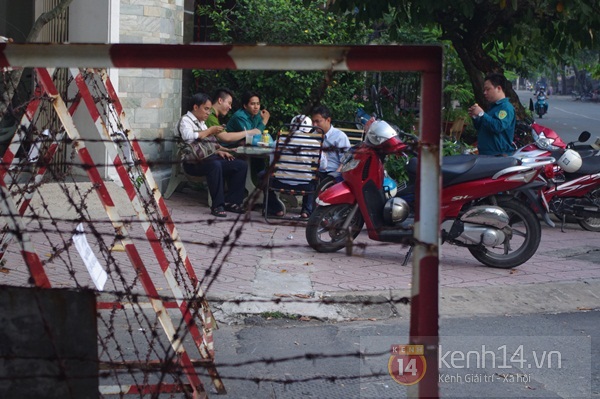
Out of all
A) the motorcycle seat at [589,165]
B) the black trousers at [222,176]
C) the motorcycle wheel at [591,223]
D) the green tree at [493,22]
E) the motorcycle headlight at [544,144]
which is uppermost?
the green tree at [493,22]

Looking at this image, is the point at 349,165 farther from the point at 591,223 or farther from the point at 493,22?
the point at 493,22

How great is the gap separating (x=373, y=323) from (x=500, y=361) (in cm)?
113

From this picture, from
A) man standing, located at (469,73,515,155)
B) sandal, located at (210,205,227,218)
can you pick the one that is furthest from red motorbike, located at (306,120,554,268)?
sandal, located at (210,205,227,218)

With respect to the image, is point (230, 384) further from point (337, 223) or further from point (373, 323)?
point (337, 223)

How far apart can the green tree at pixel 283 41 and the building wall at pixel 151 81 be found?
87 centimetres

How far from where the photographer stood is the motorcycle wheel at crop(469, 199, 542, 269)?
786 cm

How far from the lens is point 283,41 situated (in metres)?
12.3

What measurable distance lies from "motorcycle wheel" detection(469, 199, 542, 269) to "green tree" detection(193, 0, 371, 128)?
171 inches

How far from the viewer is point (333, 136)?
10234 millimetres

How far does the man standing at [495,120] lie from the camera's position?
9055 mm

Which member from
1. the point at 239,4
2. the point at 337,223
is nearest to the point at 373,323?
the point at 337,223

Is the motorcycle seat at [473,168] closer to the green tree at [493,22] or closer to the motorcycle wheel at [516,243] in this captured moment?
the motorcycle wheel at [516,243]

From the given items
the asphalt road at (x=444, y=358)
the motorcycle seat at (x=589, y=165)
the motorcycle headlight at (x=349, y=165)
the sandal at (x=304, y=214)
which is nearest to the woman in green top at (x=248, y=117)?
the sandal at (x=304, y=214)

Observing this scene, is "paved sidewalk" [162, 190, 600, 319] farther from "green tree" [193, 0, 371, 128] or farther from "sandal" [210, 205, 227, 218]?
"green tree" [193, 0, 371, 128]
